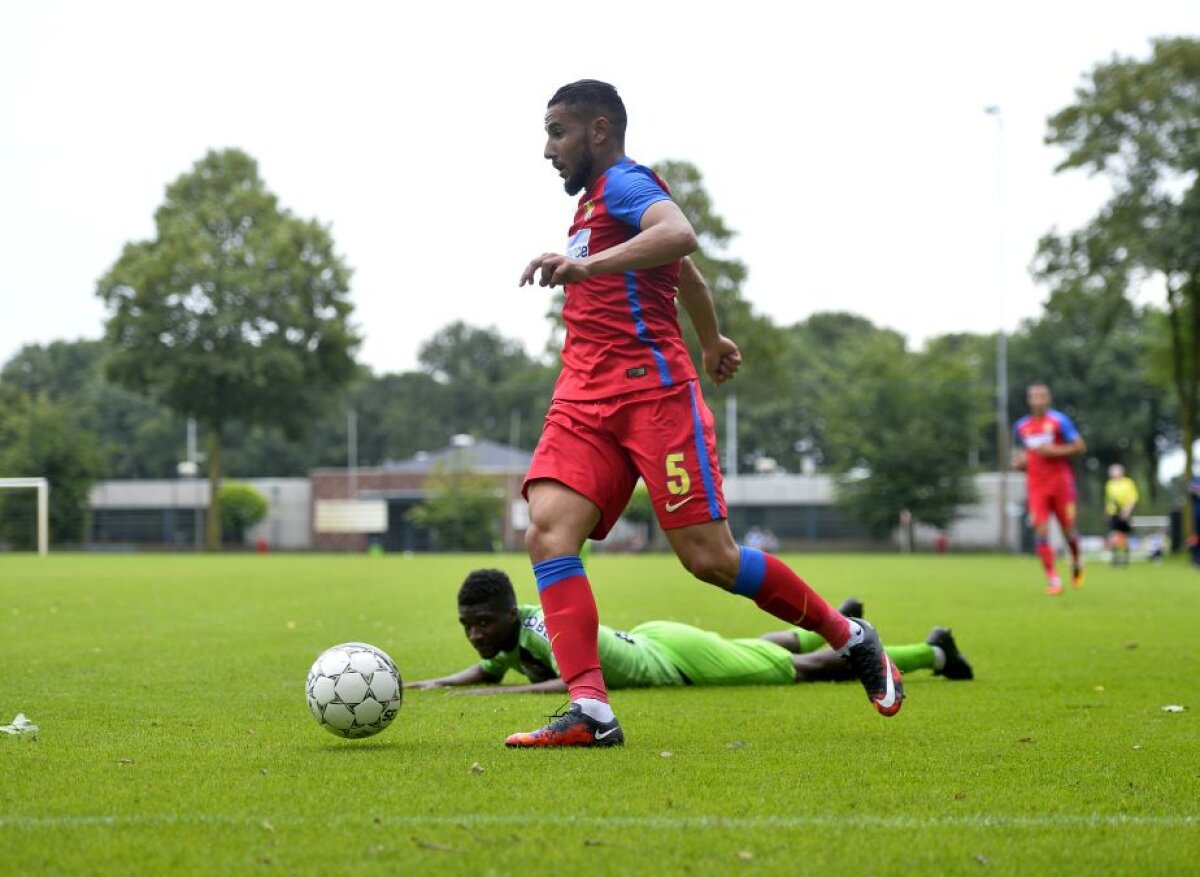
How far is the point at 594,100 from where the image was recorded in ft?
18.4

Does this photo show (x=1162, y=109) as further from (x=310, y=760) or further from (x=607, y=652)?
(x=310, y=760)

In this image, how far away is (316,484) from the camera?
239 feet

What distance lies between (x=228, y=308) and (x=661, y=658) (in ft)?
169

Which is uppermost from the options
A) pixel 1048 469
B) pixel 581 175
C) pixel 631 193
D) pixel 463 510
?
pixel 581 175

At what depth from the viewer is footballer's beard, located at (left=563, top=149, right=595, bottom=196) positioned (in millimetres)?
5613

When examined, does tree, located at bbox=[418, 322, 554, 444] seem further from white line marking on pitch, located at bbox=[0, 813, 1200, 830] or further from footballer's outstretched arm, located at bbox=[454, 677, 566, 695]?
white line marking on pitch, located at bbox=[0, 813, 1200, 830]

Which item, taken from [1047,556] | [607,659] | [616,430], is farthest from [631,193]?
[1047,556]

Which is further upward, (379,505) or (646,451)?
(646,451)

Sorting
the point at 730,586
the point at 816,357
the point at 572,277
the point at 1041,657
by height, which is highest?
the point at 816,357

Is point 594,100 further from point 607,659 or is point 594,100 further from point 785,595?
point 607,659

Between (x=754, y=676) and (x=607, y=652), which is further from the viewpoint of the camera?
(x=754, y=676)

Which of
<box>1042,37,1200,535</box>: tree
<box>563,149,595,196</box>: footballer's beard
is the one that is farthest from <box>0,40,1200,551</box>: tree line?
<box>563,149,595,196</box>: footballer's beard

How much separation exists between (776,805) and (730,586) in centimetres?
160

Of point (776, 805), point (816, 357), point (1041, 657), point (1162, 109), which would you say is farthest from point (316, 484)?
point (776, 805)
